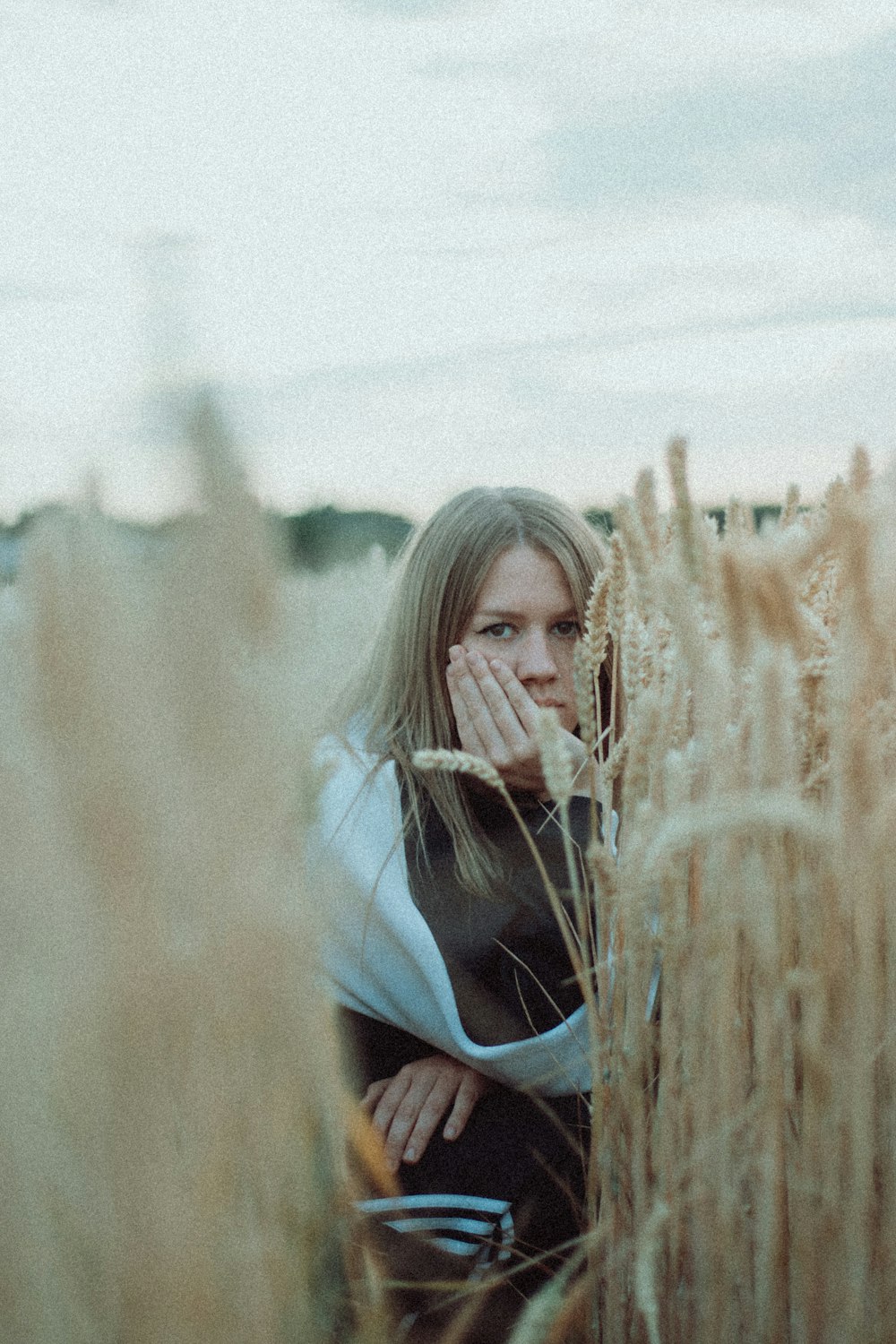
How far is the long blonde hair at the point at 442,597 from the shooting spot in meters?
1.80

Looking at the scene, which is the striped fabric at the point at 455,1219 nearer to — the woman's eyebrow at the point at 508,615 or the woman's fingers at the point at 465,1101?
the woman's fingers at the point at 465,1101

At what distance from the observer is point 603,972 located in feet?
3.07

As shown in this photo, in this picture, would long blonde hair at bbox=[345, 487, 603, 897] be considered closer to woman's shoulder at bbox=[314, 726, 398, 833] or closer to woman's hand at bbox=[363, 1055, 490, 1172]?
woman's shoulder at bbox=[314, 726, 398, 833]

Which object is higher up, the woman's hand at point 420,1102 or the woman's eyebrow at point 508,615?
the woman's eyebrow at point 508,615

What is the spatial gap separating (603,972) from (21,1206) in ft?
1.78

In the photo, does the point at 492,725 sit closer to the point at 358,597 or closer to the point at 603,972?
the point at 358,597

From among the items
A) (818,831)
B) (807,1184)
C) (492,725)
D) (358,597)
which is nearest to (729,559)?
(818,831)

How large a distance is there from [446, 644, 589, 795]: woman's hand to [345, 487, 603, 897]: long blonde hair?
13cm

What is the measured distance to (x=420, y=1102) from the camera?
4.77ft

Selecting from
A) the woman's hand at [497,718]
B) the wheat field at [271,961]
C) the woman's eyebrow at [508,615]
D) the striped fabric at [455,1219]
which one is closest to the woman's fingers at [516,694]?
the woman's hand at [497,718]

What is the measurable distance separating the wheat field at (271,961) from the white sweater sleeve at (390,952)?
52 cm

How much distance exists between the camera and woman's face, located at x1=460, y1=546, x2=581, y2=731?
5.77ft

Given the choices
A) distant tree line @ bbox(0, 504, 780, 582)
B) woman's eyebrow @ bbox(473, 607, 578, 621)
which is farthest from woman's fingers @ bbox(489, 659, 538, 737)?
distant tree line @ bbox(0, 504, 780, 582)

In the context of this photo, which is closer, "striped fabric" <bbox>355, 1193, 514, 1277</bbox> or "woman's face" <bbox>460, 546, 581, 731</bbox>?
"striped fabric" <bbox>355, 1193, 514, 1277</bbox>
